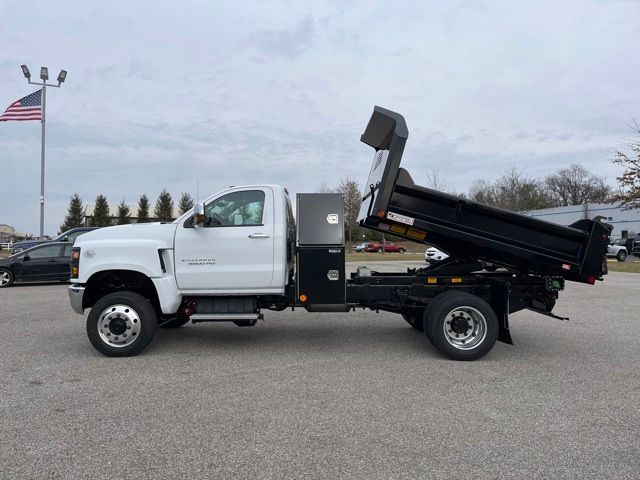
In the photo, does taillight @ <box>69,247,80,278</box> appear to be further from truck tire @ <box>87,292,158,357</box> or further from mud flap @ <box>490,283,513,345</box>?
mud flap @ <box>490,283,513,345</box>

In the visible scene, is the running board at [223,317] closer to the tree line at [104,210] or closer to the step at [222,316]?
the step at [222,316]

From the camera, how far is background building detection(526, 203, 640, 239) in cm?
5200

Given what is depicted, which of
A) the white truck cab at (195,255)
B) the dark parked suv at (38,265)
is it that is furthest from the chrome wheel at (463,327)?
the dark parked suv at (38,265)

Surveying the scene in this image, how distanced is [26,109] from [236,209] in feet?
74.2

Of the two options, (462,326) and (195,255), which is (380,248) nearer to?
(462,326)

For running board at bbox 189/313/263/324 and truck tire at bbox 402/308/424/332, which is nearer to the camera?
running board at bbox 189/313/263/324

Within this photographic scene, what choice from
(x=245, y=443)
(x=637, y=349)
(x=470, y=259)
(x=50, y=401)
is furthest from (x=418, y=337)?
(x=50, y=401)

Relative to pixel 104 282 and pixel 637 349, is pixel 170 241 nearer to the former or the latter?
pixel 104 282

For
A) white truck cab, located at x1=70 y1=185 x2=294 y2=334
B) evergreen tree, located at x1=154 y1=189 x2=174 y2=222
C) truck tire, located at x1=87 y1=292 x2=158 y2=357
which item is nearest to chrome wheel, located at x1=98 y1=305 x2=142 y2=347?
truck tire, located at x1=87 y1=292 x2=158 y2=357

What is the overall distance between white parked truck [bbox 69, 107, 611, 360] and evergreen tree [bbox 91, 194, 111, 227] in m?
68.5

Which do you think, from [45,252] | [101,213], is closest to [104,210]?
[101,213]

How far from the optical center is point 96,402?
4.70m

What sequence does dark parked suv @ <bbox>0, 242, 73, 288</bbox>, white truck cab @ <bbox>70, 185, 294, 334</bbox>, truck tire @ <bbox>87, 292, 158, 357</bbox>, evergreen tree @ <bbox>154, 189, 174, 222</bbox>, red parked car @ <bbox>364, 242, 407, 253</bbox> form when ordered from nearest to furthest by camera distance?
truck tire @ <bbox>87, 292, 158, 357</bbox> → white truck cab @ <bbox>70, 185, 294, 334</bbox> → dark parked suv @ <bbox>0, 242, 73, 288</bbox> → red parked car @ <bbox>364, 242, 407, 253</bbox> → evergreen tree @ <bbox>154, 189, 174, 222</bbox>

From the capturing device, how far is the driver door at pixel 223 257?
21.4 feet
